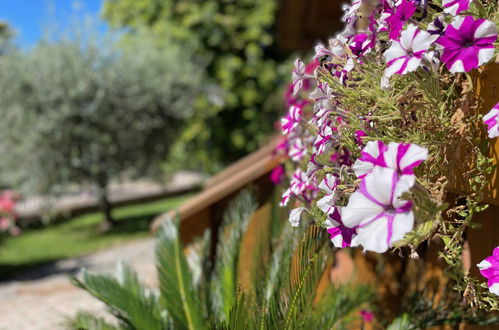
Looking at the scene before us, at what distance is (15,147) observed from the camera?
1046 centimetres

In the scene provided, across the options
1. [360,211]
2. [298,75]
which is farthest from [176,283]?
[360,211]

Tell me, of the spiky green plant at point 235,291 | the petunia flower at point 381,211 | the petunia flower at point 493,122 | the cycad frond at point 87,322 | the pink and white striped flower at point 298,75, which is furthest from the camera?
the cycad frond at point 87,322

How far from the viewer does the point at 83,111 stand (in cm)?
1053

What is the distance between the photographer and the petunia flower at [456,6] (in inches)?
46.2

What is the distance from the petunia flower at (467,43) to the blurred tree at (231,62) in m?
13.1

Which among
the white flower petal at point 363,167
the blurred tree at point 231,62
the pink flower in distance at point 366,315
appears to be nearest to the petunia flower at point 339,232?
the white flower petal at point 363,167

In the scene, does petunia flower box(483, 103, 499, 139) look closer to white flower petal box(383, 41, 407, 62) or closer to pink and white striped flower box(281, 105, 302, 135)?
white flower petal box(383, 41, 407, 62)

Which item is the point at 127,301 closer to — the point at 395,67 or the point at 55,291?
the point at 395,67

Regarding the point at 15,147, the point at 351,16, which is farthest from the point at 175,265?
the point at 15,147

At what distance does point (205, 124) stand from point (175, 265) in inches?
501

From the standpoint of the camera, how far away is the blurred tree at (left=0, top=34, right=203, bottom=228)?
33.7 ft

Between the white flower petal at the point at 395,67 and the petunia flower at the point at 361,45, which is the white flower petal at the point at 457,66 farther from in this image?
the petunia flower at the point at 361,45

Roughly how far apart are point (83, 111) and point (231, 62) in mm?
5202

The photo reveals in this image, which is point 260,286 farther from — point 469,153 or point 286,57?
point 286,57
